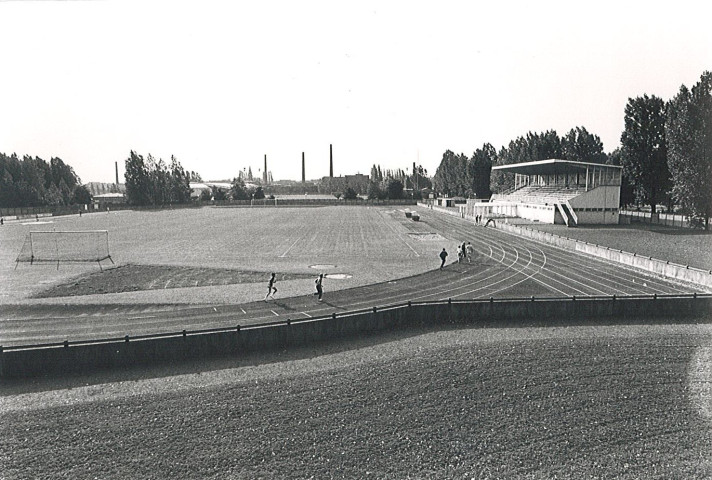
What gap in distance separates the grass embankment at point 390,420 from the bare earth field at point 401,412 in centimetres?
6

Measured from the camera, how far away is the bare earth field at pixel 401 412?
14.4 meters

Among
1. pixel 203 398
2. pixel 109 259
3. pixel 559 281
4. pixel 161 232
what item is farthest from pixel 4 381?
pixel 161 232

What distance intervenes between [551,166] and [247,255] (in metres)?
53.5

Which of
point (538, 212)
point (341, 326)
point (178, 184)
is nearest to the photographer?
point (341, 326)

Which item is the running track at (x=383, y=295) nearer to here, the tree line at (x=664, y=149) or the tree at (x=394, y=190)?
the tree line at (x=664, y=149)

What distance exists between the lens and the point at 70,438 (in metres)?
15.4

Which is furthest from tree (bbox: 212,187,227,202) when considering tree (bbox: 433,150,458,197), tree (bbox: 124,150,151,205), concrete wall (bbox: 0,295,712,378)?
concrete wall (bbox: 0,295,712,378)

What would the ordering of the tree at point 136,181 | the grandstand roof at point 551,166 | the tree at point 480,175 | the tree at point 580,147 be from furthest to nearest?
the tree at point 136,181 → the tree at point 480,175 → the tree at point 580,147 → the grandstand roof at point 551,166

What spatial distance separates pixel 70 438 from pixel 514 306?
20392 millimetres

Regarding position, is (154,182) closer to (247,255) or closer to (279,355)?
(247,255)

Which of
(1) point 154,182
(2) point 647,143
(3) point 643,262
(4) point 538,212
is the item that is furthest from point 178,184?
(3) point 643,262

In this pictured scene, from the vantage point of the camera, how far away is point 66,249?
2029 inches

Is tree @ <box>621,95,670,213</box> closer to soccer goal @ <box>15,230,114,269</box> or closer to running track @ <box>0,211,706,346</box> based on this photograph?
running track @ <box>0,211,706,346</box>

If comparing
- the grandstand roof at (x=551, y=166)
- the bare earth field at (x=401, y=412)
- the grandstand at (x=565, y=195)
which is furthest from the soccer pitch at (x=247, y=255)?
the grandstand roof at (x=551, y=166)
